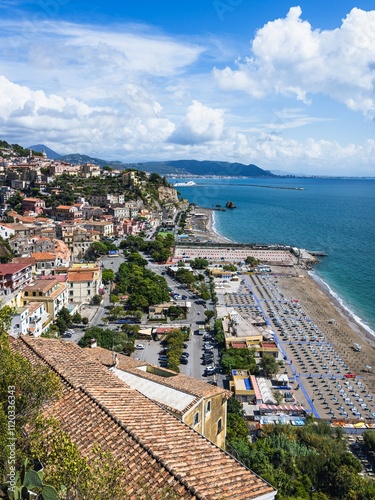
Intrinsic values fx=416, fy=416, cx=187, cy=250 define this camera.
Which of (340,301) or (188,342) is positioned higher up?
(340,301)

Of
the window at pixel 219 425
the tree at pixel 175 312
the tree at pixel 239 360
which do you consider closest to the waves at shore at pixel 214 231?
the tree at pixel 175 312

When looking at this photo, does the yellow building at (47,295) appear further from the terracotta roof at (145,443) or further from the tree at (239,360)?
the terracotta roof at (145,443)

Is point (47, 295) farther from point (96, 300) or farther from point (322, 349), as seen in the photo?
point (322, 349)

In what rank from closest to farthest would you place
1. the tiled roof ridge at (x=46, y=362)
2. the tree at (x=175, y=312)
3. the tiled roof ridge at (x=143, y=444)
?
the tiled roof ridge at (x=143, y=444)
the tiled roof ridge at (x=46, y=362)
the tree at (x=175, y=312)

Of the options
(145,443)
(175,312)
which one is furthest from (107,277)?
(145,443)

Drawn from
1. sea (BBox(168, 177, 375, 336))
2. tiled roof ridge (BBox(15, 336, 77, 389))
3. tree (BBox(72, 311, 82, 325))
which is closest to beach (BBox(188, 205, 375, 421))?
sea (BBox(168, 177, 375, 336))

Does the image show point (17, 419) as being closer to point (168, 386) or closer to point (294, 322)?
point (168, 386)

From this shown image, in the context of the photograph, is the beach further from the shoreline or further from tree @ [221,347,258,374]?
tree @ [221,347,258,374]
